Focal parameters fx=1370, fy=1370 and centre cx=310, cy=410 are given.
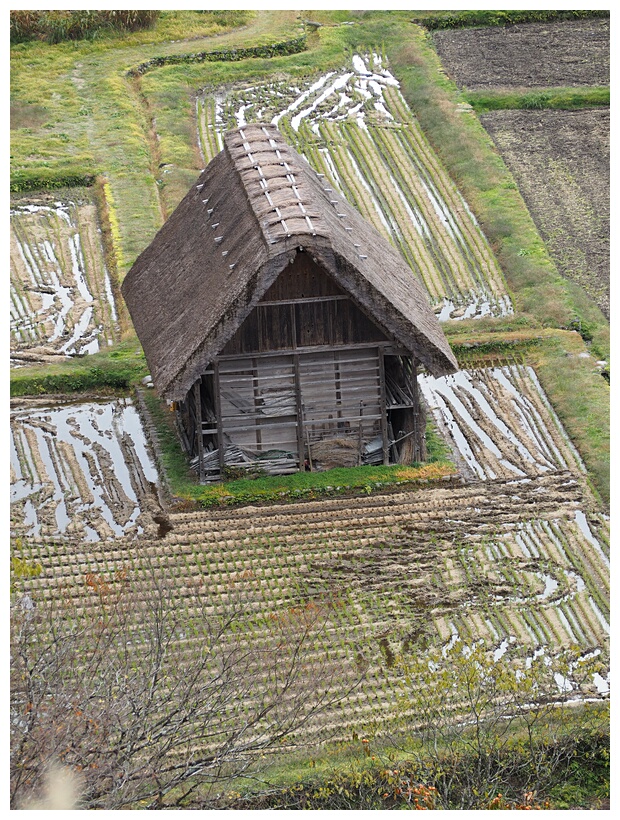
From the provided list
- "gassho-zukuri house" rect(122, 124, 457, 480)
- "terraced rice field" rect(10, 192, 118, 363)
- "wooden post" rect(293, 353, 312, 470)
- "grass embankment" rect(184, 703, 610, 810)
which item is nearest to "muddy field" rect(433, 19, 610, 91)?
"terraced rice field" rect(10, 192, 118, 363)

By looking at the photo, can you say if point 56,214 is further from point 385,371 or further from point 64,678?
point 64,678

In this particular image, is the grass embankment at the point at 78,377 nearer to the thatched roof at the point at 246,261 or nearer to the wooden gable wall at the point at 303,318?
the thatched roof at the point at 246,261

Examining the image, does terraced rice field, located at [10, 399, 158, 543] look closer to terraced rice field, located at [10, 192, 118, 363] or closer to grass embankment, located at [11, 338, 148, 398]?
grass embankment, located at [11, 338, 148, 398]

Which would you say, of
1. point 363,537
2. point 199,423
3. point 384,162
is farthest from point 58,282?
point 363,537

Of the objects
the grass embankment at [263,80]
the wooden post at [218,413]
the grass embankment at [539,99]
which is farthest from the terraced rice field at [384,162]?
the wooden post at [218,413]

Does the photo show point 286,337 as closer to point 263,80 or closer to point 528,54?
point 263,80

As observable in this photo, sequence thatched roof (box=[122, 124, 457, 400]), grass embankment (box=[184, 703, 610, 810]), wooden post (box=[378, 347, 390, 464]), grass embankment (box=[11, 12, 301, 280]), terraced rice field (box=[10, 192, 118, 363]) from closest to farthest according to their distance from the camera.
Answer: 1. grass embankment (box=[184, 703, 610, 810])
2. thatched roof (box=[122, 124, 457, 400])
3. wooden post (box=[378, 347, 390, 464])
4. terraced rice field (box=[10, 192, 118, 363])
5. grass embankment (box=[11, 12, 301, 280])
